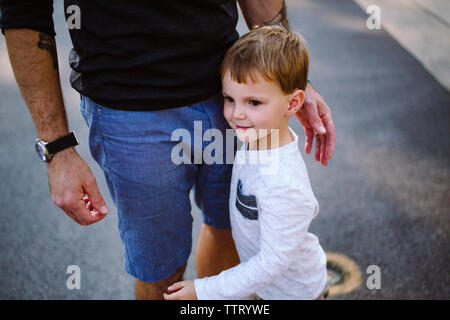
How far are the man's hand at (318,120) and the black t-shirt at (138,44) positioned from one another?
36 centimetres

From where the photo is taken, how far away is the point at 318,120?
1203mm

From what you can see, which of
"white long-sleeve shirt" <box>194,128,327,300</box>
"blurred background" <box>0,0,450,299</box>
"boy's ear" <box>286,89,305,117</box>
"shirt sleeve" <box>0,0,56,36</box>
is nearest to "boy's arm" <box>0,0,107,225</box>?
"shirt sleeve" <box>0,0,56,36</box>

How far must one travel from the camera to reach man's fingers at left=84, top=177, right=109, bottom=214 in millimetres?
1055

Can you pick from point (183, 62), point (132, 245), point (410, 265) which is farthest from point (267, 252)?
point (410, 265)

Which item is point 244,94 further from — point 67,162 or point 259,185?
point 67,162

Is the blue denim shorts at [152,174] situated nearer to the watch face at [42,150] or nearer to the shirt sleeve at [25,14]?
the watch face at [42,150]

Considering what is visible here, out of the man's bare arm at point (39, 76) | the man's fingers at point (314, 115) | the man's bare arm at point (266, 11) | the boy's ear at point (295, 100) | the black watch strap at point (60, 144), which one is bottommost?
the man's fingers at point (314, 115)

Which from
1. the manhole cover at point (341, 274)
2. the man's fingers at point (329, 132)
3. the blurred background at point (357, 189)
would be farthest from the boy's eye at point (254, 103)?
the manhole cover at point (341, 274)

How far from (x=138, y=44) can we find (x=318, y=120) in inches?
23.7

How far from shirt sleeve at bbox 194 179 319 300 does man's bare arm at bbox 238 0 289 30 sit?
23.3 inches

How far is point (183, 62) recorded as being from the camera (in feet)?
3.41

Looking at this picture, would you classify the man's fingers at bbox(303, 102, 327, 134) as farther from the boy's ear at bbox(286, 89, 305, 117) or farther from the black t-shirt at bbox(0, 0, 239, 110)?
the black t-shirt at bbox(0, 0, 239, 110)

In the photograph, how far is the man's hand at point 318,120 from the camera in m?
1.20
